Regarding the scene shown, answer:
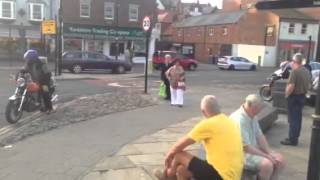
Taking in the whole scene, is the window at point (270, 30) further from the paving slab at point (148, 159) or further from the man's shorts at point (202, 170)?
the man's shorts at point (202, 170)

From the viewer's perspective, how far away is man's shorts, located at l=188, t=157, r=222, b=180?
5426mm

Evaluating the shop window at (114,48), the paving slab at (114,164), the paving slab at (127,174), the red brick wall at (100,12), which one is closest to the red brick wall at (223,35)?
the red brick wall at (100,12)

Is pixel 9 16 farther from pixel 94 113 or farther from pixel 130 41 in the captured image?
pixel 94 113

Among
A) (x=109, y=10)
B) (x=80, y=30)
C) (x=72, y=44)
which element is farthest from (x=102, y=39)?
(x=109, y=10)

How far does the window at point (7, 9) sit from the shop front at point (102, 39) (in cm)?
493

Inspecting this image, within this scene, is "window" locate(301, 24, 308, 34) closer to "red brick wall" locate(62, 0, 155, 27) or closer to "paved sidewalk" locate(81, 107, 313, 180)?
"red brick wall" locate(62, 0, 155, 27)

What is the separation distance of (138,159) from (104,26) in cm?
4455

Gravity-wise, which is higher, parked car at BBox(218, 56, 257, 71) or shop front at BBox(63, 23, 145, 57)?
shop front at BBox(63, 23, 145, 57)

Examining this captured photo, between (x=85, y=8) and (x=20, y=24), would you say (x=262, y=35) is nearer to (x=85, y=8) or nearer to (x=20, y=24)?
(x=85, y=8)

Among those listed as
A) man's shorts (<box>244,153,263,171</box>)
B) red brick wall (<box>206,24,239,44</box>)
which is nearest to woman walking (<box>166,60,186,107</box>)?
man's shorts (<box>244,153,263,171</box>)

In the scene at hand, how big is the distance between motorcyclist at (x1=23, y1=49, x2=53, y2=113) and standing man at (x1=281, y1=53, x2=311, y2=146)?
588cm

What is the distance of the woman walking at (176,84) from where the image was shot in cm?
1520

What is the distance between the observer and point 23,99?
39.7ft

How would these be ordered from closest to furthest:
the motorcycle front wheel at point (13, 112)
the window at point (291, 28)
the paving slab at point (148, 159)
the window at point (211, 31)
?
the paving slab at point (148, 159)
the motorcycle front wheel at point (13, 112)
the window at point (291, 28)
the window at point (211, 31)
